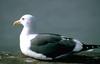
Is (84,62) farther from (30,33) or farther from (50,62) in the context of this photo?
(30,33)

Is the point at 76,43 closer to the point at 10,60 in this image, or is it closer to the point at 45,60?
the point at 45,60

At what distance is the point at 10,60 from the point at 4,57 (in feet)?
0.40

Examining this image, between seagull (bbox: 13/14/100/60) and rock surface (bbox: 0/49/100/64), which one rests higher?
seagull (bbox: 13/14/100/60)

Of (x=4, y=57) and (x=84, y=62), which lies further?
(x=4, y=57)

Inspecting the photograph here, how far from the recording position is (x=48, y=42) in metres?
2.64

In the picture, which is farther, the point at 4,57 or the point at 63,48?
the point at 4,57

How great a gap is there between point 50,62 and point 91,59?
339mm

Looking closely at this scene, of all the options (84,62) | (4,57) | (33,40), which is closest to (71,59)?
(84,62)

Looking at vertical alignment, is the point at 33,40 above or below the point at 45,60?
above

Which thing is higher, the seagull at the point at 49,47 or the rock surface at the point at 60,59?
the seagull at the point at 49,47

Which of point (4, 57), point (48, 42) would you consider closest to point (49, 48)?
point (48, 42)

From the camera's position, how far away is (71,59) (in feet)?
8.74

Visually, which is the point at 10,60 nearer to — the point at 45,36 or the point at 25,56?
the point at 25,56

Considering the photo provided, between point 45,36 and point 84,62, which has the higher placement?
point 45,36
